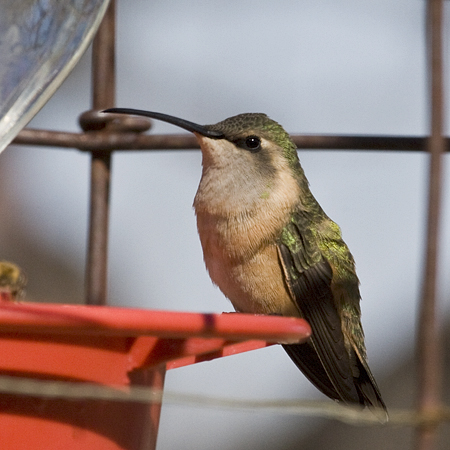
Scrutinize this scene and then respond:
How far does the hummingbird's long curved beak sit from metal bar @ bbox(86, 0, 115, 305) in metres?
0.26

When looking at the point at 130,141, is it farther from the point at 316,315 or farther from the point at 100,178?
the point at 316,315

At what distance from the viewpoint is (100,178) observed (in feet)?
10.9

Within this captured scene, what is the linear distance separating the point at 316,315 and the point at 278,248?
29 centimetres

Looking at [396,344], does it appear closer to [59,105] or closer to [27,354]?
[59,105]

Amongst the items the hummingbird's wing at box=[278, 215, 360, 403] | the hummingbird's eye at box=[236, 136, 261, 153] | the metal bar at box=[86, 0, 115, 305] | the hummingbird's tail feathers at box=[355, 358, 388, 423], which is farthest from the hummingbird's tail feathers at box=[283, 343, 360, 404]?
the hummingbird's eye at box=[236, 136, 261, 153]

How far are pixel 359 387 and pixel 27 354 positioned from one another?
1727 mm

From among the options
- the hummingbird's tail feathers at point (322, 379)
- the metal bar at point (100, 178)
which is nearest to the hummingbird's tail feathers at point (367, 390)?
the hummingbird's tail feathers at point (322, 379)

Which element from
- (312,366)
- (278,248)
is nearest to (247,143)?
(278,248)

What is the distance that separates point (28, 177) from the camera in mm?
9305

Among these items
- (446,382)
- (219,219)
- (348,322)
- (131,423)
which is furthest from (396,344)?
(131,423)

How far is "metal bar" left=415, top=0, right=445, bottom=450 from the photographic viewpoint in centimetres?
136

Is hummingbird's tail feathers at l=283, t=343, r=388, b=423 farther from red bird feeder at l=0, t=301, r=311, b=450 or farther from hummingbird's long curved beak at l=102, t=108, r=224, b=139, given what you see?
red bird feeder at l=0, t=301, r=311, b=450

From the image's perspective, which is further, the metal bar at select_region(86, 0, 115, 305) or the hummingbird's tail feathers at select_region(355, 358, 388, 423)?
the metal bar at select_region(86, 0, 115, 305)

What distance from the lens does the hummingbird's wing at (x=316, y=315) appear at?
9.68 feet
